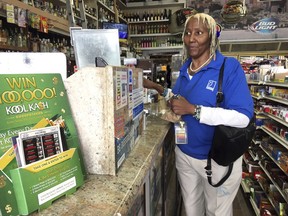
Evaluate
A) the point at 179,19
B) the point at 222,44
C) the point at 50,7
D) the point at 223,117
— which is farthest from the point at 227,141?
the point at 222,44

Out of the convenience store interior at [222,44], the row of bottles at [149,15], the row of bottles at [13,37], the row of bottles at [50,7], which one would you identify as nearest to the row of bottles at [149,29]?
the convenience store interior at [222,44]

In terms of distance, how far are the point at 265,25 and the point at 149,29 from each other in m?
4.06

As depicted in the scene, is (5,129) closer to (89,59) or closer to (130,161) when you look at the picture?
(130,161)

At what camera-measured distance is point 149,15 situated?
7.73 metres

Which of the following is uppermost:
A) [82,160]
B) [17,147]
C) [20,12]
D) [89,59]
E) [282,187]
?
[20,12]

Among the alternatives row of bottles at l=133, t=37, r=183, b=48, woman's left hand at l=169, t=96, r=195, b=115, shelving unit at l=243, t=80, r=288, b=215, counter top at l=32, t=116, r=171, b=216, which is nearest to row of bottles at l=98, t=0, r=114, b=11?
row of bottles at l=133, t=37, r=183, b=48

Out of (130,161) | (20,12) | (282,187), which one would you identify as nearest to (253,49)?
(282,187)

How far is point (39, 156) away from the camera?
2.35ft

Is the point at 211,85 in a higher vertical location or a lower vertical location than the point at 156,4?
lower

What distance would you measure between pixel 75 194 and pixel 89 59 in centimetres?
69

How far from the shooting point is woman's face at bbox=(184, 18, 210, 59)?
155cm

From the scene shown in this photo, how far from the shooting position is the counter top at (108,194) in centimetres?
70

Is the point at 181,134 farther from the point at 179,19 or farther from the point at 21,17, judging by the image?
the point at 179,19

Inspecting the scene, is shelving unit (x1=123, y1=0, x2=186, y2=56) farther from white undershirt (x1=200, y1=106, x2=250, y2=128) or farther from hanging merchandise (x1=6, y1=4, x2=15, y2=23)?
white undershirt (x1=200, y1=106, x2=250, y2=128)
